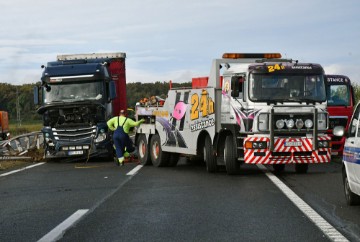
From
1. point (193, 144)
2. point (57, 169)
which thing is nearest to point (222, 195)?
point (193, 144)

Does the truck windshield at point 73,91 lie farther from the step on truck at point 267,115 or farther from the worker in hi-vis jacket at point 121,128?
the step on truck at point 267,115

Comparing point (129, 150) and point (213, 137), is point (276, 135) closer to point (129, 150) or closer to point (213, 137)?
point (213, 137)

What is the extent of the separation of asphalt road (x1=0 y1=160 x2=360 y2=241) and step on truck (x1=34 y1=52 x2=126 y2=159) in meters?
5.42

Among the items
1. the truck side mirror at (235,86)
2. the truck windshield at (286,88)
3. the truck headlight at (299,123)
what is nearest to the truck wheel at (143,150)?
the truck side mirror at (235,86)

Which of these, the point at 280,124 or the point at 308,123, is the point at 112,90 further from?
the point at 308,123

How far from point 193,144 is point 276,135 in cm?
280

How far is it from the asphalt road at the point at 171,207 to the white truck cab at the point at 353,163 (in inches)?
8.2

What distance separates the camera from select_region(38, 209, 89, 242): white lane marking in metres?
7.48

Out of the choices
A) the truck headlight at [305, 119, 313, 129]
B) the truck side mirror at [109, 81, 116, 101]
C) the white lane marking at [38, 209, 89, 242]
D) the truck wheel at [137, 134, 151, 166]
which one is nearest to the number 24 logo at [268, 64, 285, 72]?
the truck headlight at [305, 119, 313, 129]

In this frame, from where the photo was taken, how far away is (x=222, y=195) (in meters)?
11.6

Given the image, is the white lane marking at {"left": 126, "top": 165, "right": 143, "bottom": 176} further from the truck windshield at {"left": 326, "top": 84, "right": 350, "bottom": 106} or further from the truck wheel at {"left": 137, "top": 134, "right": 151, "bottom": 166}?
the truck windshield at {"left": 326, "top": 84, "right": 350, "bottom": 106}

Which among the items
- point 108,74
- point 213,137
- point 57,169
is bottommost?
point 57,169

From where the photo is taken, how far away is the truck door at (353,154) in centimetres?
916

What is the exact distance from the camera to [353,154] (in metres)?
9.41
